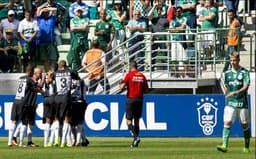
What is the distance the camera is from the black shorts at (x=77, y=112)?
24.3 m

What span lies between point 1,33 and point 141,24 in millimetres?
A: 4276

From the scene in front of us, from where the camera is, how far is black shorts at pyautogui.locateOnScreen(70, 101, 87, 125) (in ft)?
79.9

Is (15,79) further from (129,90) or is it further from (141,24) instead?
(129,90)

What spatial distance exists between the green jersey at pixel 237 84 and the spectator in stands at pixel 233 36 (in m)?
8.15

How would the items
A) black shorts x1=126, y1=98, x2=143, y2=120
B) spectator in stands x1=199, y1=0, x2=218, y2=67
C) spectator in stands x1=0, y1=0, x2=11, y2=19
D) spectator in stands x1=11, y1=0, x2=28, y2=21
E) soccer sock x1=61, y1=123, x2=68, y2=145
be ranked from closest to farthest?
soccer sock x1=61, y1=123, x2=68, y2=145 → black shorts x1=126, y1=98, x2=143, y2=120 → spectator in stands x1=199, y1=0, x2=218, y2=67 → spectator in stands x1=0, y1=0, x2=11, y2=19 → spectator in stands x1=11, y1=0, x2=28, y2=21

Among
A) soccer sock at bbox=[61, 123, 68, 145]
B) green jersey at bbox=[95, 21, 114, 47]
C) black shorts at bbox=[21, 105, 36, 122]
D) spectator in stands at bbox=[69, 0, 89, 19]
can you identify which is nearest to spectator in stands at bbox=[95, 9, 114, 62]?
green jersey at bbox=[95, 21, 114, 47]

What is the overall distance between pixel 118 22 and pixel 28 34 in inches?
112

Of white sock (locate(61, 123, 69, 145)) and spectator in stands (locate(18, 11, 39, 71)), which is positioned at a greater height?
spectator in stands (locate(18, 11, 39, 71))

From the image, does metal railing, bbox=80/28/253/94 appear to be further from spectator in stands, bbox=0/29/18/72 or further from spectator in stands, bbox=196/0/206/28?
spectator in stands, bbox=0/29/18/72

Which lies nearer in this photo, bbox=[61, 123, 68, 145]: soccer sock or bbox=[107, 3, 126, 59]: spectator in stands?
bbox=[61, 123, 68, 145]: soccer sock

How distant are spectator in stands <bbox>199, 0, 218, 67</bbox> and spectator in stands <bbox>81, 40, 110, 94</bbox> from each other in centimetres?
311

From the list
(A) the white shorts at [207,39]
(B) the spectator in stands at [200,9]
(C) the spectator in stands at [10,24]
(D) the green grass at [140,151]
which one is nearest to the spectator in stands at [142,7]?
(B) the spectator in stands at [200,9]

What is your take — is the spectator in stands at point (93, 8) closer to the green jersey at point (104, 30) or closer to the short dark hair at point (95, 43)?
the green jersey at point (104, 30)

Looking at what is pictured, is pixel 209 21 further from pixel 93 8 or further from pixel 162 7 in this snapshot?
pixel 93 8
